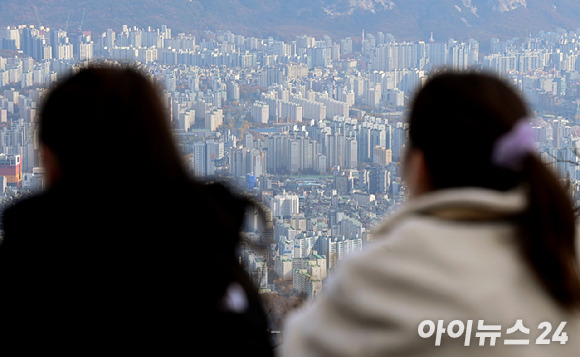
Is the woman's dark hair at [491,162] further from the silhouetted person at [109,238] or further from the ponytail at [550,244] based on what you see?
the silhouetted person at [109,238]

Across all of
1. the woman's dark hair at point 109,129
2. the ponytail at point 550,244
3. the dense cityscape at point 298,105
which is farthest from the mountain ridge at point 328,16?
the ponytail at point 550,244

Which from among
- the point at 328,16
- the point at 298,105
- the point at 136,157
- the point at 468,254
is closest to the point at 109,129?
the point at 136,157

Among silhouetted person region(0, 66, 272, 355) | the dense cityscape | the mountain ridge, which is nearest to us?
silhouetted person region(0, 66, 272, 355)

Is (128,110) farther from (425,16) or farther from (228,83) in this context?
(425,16)

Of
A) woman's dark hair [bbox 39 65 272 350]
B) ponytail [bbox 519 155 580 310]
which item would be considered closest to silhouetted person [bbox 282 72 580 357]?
ponytail [bbox 519 155 580 310]

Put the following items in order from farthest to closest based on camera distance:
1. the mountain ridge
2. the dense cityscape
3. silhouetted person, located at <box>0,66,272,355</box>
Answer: the mountain ridge → the dense cityscape → silhouetted person, located at <box>0,66,272,355</box>

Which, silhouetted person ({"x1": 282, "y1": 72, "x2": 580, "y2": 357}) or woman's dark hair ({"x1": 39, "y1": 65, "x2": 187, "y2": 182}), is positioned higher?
woman's dark hair ({"x1": 39, "y1": 65, "x2": 187, "y2": 182})

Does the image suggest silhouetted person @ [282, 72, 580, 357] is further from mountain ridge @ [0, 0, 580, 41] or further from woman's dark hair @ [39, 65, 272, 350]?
mountain ridge @ [0, 0, 580, 41]
